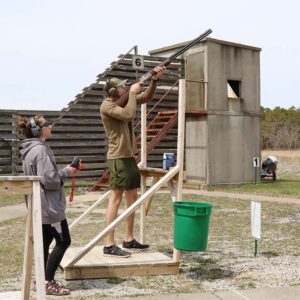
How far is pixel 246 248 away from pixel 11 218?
5497mm

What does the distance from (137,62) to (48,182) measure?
14.2m

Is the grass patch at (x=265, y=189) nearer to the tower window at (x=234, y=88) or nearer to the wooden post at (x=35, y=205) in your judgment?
the tower window at (x=234, y=88)

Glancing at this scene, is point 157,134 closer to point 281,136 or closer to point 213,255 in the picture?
point 213,255

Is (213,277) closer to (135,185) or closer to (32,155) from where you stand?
(135,185)

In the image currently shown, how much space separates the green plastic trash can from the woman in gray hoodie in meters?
1.25

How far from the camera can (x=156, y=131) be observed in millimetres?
19547

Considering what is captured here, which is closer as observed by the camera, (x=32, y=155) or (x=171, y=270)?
(x=32, y=155)

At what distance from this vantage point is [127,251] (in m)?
6.73

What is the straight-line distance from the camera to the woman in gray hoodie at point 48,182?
5.14 meters

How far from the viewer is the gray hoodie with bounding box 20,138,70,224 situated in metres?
5.13

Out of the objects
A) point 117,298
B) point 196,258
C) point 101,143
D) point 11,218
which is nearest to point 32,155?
point 117,298

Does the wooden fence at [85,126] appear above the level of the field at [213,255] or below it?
above

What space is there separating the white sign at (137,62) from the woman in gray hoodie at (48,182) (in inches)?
542

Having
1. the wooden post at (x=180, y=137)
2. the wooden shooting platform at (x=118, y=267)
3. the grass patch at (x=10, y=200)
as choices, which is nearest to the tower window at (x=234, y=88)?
the grass patch at (x=10, y=200)
